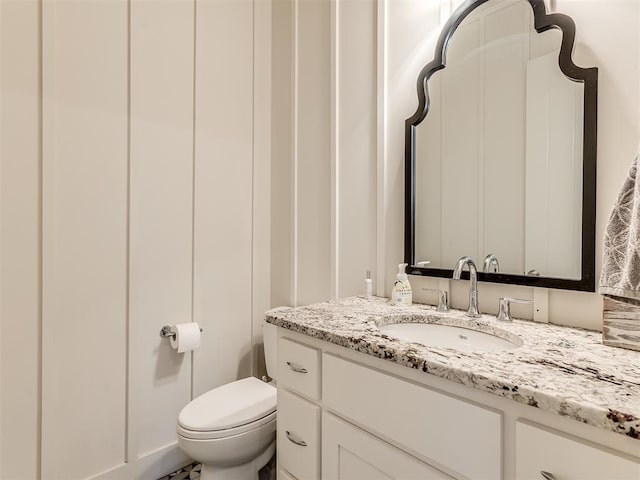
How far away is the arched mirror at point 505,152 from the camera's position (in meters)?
1.06

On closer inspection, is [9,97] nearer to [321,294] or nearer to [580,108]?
[321,294]

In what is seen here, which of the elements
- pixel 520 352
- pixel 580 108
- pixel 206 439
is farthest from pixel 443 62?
pixel 206 439

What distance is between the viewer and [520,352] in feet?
2.73

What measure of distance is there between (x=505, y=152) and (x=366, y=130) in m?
0.66

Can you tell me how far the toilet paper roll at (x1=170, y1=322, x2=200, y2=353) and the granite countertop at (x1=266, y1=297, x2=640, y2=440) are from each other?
2.30 ft

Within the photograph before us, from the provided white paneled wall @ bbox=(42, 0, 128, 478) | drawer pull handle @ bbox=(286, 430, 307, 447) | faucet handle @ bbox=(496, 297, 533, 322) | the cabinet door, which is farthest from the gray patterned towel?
white paneled wall @ bbox=(42, 0, 128, 478)

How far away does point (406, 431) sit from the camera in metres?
0.82

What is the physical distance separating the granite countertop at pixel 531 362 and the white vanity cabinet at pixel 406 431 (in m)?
0.04

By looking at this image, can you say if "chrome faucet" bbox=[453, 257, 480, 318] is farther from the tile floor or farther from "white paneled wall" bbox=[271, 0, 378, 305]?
the tile floor

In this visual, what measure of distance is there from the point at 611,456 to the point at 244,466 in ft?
4.42

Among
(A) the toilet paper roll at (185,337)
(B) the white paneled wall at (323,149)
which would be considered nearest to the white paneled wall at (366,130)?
(B) the white paneled wall at (323,149)

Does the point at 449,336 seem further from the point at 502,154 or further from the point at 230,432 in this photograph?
the point at 230,432

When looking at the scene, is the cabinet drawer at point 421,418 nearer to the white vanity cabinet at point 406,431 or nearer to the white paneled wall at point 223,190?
the white vanity cabinet at point 406,431

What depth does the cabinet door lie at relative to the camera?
82 centimetres
